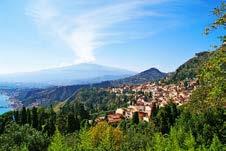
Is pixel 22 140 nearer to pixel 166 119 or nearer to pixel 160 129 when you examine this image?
pixel 160 129

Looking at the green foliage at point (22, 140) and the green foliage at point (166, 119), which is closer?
the green foliage at point (22, 140)

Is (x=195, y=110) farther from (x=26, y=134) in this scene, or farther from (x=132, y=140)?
(x=26, y=134)

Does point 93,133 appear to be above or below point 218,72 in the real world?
below

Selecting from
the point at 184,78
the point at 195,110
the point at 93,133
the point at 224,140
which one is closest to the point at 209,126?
the point at 224,140

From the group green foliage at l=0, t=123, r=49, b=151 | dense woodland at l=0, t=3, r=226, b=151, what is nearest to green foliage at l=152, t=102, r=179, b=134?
dense woodland at l=0, t=3, r=226, b=151

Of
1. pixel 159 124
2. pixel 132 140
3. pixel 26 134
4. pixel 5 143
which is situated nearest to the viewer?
pixel 5 143

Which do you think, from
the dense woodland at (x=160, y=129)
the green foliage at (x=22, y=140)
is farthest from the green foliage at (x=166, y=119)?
the green foliage at (x=22, y=140)

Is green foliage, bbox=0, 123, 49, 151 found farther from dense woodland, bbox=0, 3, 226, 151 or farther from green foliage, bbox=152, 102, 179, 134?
green foliage, bbox=152, 102, 179, 134

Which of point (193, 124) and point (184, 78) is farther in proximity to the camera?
point (184, 78)

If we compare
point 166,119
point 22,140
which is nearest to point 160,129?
point 166,119

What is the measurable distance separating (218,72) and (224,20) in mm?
2161

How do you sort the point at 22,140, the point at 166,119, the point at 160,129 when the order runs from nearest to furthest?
the point at 22,140 → the point at 160,129 → the point at 166,119

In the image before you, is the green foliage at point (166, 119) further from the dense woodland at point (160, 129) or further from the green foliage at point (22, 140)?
the green foliage at point (22, 140)

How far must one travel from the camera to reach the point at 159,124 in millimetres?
69750
